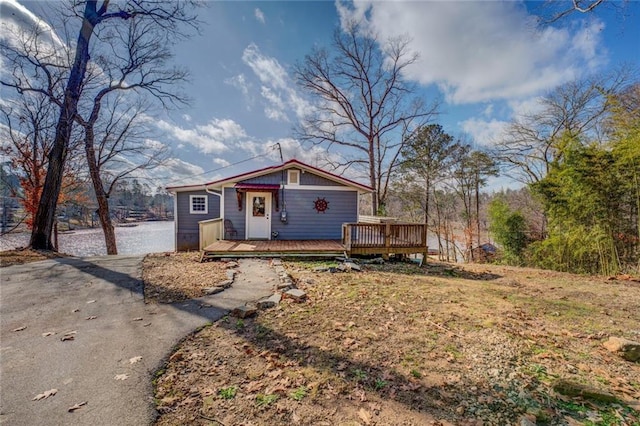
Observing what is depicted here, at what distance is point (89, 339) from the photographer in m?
3.19

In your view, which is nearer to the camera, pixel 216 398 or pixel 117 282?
pixel 216 398

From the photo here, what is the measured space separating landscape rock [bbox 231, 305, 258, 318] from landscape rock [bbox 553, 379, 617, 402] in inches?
138

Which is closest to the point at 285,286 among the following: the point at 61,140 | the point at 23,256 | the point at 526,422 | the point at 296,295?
the point at 296,295

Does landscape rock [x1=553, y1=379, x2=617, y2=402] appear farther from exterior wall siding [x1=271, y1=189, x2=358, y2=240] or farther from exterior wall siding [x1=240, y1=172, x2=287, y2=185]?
exterior wall siding [x1=240, y1=172, x2=287, y2=185]

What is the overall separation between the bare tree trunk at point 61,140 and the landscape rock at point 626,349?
1463 cm

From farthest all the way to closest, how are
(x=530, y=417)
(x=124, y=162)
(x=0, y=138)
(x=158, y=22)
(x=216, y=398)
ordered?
(x=124, y=162) → (x=0, y=138) → (x=158, y=22) → (x=216, y=398) → (x=530, y=417)

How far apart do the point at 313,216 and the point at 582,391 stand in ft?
29.8

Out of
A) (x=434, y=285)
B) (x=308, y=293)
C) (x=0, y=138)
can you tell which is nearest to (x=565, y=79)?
(x=434, y=285)

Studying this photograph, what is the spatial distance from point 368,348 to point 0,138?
20.1 metres

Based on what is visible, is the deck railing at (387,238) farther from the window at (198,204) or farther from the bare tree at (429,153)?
the bare tree at (429,153)

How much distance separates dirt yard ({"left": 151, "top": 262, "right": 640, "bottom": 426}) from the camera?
2.07 metres

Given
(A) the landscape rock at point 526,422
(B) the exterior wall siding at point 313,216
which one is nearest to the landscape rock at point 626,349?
(A) the landscape rock at point 526,422

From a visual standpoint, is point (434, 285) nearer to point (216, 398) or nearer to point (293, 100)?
point (216, 398)

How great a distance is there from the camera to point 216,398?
7.36 feet
